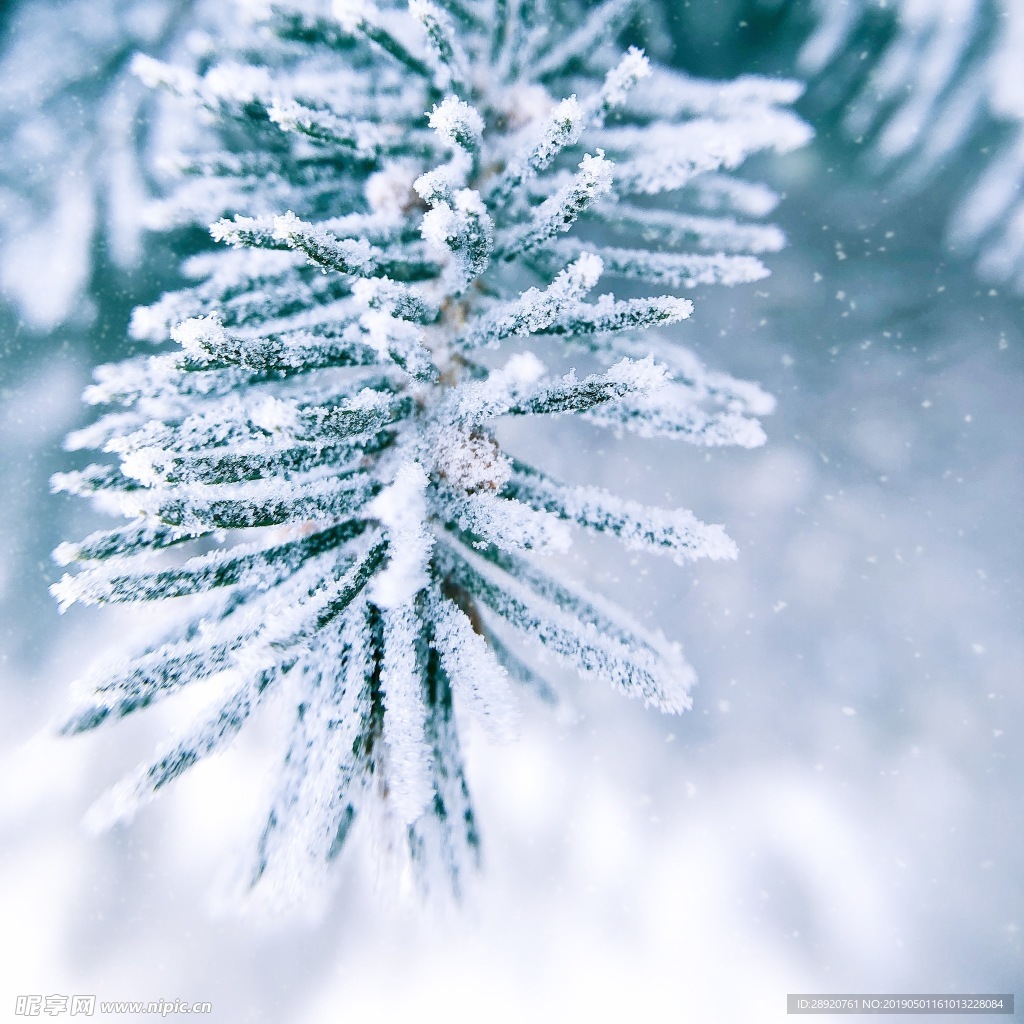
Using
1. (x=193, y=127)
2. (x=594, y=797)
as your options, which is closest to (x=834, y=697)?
(x=594, y=797)

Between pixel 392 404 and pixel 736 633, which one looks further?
pixel 736 633

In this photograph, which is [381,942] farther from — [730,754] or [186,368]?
[186,368]

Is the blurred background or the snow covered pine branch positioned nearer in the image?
the snow covered pine branch

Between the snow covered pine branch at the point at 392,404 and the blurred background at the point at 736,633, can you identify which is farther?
the blurred background at the point at 736,633
